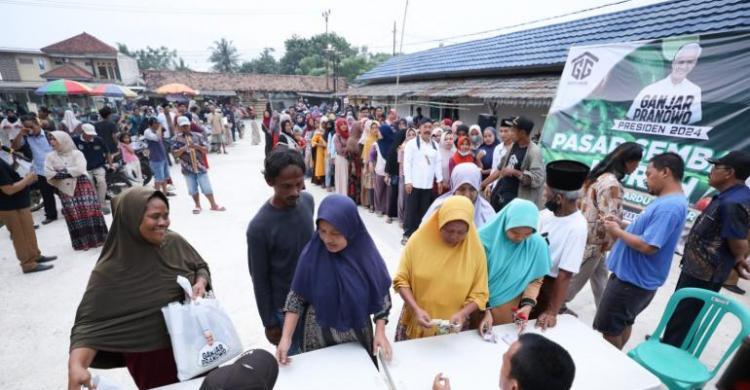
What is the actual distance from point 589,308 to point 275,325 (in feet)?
10.4

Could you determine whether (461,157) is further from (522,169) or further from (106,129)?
(106,129)

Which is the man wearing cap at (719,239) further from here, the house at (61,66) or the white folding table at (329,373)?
the house at (61,66)

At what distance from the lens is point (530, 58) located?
8.45 metres

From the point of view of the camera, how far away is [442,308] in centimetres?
180

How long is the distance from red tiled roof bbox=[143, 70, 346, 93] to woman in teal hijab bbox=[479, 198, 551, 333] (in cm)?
2989

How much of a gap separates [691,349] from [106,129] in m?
8.93

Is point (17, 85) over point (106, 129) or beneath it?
over

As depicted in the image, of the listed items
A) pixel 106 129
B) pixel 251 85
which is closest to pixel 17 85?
pixel 251 85

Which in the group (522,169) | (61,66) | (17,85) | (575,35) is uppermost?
(61,66)

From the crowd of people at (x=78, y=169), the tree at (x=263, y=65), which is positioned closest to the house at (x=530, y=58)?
the crowd of people at (x=78, y=169)

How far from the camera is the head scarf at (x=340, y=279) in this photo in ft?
5.05

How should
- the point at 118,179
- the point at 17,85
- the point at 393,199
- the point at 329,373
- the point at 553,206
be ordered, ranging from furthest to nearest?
1. the point at 17,85
2. the point at 118,179
3. the point at 393,199
4. the point at 553,206
5. the point at 329,373

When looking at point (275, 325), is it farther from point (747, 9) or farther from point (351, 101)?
point (351, 101)

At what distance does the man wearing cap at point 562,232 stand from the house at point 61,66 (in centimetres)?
3260
